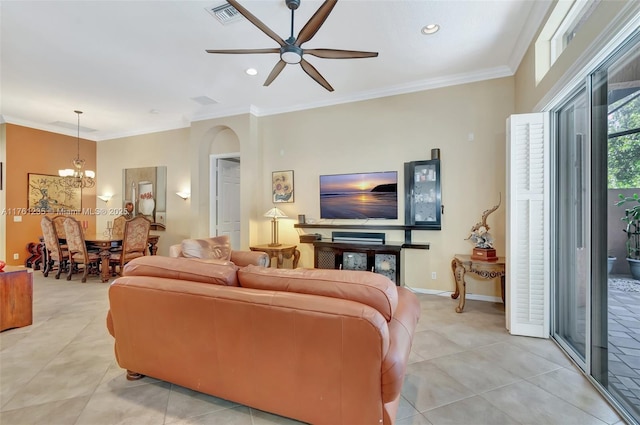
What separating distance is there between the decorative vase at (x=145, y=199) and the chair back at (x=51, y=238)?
167cm

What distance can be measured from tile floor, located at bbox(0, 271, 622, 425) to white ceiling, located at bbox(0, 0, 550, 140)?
3.03 meters

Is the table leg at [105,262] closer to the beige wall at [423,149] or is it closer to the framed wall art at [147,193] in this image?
the framed wall art at [147,193]

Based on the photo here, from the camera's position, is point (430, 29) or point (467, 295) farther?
point (467, 295)

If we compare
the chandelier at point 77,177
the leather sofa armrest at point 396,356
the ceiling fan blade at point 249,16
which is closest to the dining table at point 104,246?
the chandelier at point 77,177

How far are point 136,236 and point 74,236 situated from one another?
0.95 metres

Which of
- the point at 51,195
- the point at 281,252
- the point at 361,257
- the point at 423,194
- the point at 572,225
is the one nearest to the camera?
the point at 572,225

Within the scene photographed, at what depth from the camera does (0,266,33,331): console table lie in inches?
115

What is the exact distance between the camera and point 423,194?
419 centimetres

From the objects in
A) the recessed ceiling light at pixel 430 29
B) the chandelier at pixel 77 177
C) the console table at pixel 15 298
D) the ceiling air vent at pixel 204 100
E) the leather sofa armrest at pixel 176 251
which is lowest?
the console table at pixel 15 298

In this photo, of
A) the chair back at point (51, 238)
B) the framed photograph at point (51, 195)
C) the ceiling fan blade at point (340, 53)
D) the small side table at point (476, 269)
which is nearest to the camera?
the ceiling fan blade at point (340, 53)

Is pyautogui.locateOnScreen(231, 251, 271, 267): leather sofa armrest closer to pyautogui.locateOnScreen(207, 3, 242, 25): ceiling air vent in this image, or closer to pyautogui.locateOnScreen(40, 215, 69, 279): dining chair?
pyautogui.locateOnScreen(207, 3, 242, 25): ceiling air vent

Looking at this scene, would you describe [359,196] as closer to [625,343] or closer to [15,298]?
[625,343]

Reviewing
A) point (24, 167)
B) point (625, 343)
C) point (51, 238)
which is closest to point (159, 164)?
point (51, 238)

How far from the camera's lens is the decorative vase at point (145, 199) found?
651 cm
